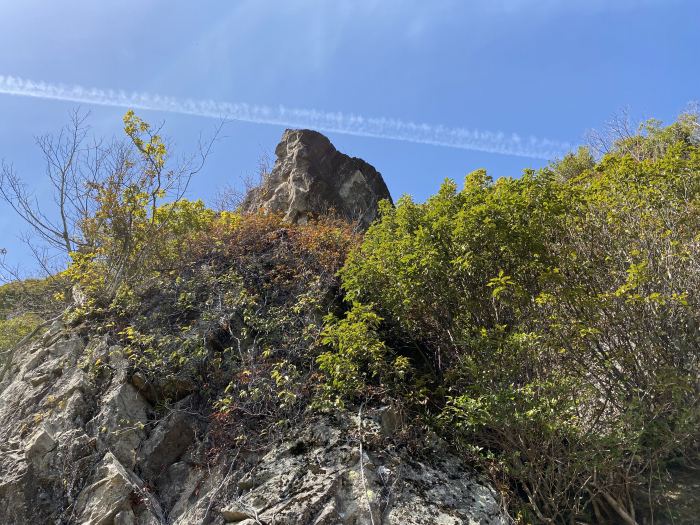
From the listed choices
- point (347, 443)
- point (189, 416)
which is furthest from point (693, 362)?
point (189, 416)

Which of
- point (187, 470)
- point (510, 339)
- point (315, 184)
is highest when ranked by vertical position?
point (315, 184)

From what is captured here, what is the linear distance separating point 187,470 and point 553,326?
412 cm

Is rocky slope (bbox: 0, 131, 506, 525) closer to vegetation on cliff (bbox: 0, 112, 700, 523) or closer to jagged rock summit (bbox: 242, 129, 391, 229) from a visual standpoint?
vegetation on cliff (bbox: 0, 112, 700, 523)

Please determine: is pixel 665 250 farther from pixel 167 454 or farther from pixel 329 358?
pixel 167 454

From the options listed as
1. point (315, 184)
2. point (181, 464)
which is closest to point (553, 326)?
point (181, 464)

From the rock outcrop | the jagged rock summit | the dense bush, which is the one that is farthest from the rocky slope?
the jagged rock summit

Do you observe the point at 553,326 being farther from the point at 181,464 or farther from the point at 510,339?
the point at 181,464

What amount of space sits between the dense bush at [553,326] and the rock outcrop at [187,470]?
0.49 meters

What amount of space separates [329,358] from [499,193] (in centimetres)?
255

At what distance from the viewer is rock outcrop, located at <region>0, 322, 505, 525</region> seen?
4.28 metres

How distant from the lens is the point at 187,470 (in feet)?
17.3

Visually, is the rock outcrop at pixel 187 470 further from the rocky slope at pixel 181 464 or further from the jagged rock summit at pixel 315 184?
the jagged rock summit at pixel 315 184

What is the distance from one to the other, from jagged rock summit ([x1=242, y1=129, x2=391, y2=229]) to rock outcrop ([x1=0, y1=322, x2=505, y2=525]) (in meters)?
6.46

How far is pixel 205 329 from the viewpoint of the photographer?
22.2 feet
